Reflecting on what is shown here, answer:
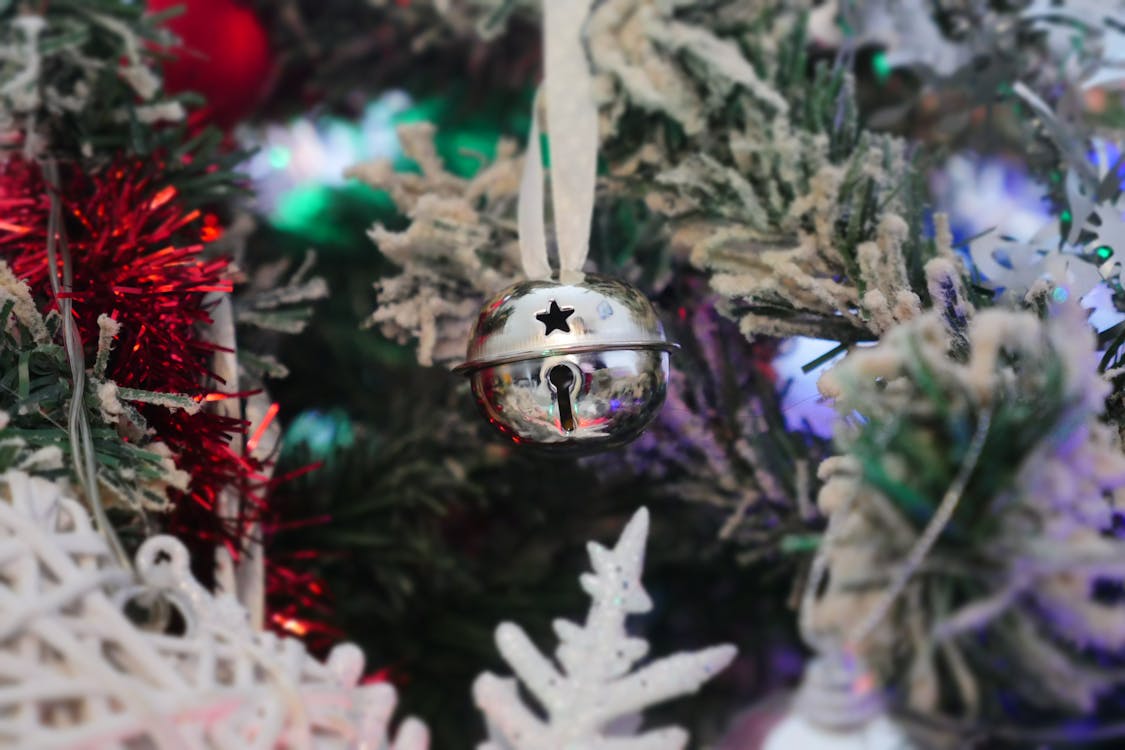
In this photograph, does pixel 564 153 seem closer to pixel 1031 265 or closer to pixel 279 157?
pixel 1031 265

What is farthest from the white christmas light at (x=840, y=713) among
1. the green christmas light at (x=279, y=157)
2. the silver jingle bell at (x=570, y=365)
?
the green christmas light at (x=279, y=157)

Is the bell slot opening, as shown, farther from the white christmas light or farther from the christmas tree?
the white christmas light

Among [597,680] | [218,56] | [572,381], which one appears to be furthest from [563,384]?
[218,56]

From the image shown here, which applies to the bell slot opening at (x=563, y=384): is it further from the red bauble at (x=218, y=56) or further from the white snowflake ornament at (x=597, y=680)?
the red bauble at (x=218, y=56)

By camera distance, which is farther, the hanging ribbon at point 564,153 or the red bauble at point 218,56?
the red bauble at point 218,56

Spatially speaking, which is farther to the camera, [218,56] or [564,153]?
[218,56]

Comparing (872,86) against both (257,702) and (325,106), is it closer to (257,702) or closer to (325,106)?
(325,106)

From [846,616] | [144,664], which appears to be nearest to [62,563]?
[144,664]
